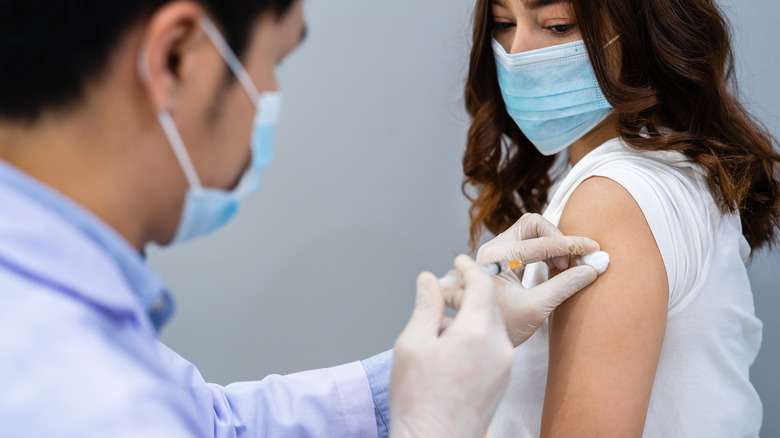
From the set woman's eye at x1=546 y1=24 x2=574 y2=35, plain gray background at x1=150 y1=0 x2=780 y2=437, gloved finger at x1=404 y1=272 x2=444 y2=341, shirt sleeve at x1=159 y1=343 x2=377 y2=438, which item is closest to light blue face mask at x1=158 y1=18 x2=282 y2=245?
gloved finger at x1=404 y1=272 x2=444 y2=341

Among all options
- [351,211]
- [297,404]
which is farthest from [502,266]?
[351,211]

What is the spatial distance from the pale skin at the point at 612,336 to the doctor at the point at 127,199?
0.22 m

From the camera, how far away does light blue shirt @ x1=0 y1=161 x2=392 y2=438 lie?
56 centimetres

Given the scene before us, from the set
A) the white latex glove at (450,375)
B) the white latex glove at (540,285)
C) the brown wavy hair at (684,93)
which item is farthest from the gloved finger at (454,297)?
the brown wavy hair at (684,93)

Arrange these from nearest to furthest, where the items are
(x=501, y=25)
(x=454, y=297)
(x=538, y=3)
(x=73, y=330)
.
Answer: (x=73, y=330), (x=454, y=297), (x=538, y=3), (x=501, y=25)

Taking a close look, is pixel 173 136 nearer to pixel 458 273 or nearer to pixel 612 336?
pixel 458 273

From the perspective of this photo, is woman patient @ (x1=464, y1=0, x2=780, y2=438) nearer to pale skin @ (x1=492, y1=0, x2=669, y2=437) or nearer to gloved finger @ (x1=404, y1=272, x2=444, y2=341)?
pale skin @ (x1=492, y1=0, x2=669, y2=437)

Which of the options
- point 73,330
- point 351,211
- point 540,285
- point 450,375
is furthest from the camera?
point 351,211

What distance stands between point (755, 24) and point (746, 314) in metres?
0.82

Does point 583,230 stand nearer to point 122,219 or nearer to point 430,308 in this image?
point 430,308

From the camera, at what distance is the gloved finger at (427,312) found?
2.74 feet

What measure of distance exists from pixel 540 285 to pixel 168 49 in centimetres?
67

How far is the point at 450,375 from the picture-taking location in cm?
80

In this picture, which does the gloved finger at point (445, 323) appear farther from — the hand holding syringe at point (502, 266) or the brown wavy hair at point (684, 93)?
the brown wavy hair at point (684, 93)
